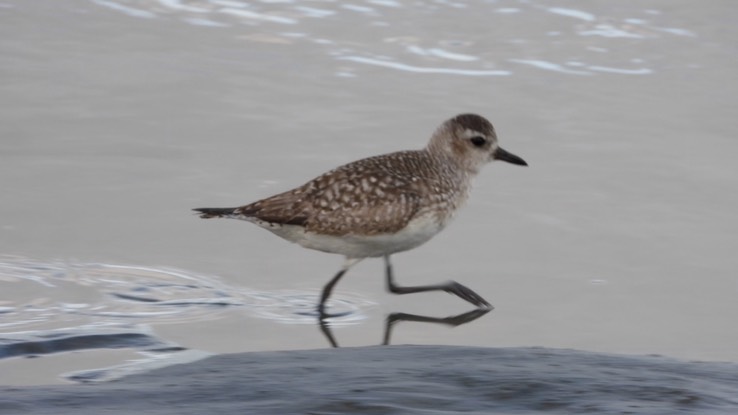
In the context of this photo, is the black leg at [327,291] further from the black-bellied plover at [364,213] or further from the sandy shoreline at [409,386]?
the sandy shoreline at [409,386]

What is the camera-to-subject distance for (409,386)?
5.21 metres

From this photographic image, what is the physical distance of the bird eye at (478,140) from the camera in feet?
27.8

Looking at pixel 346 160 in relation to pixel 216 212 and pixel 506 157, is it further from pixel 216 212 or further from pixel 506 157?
pixel 216 212

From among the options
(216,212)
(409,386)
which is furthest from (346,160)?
(409,386)

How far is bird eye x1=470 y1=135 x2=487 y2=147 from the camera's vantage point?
8.48m

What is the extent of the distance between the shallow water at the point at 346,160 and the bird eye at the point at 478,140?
0.45 meters

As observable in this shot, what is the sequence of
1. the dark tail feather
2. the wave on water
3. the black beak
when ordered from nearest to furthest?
the dark tail feather, the black beak, the wave on water

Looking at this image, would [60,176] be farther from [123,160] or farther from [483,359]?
[483,359]

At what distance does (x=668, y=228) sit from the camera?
846 centimetres

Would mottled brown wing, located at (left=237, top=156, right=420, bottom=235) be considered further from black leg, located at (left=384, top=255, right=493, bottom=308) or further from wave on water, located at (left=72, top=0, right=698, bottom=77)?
wave on water, located at (left=72, top=0, right=698, bottom=77)

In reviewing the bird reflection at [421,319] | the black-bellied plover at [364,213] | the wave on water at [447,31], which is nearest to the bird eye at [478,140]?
the black-bellied plover at [364,213]

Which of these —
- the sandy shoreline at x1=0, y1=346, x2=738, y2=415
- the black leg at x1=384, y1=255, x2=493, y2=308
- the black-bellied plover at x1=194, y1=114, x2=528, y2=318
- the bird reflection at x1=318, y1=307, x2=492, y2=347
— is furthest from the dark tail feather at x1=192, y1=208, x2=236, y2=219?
the sandy shoreline at x1=0, y1=346, x2=738, y2=415

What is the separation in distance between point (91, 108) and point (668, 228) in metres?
4.13

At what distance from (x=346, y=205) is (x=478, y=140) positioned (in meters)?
1.21
